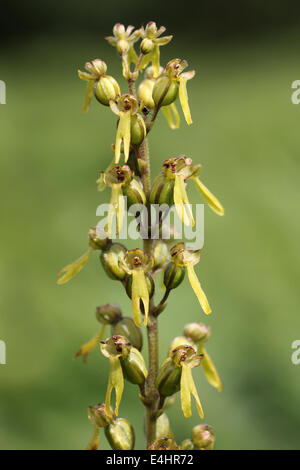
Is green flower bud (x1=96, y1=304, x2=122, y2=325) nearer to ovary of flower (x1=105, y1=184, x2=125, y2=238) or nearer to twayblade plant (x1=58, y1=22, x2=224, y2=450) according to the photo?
twayblade plant (x1=58, y1=22, x2=224, y2=450)

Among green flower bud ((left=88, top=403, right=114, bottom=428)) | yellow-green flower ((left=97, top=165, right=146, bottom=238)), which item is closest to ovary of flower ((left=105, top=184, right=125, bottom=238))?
yellow-green flower ((left=97, top=165, right=146, bottom=238))

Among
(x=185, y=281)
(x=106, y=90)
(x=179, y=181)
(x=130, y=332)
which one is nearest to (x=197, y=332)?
(x=130, y=332)

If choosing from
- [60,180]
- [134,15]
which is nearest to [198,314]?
[60,180]

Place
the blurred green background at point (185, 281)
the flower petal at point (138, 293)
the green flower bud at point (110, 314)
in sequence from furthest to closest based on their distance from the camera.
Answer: the blurred green background at point (185, 281), the green flower bud at point (110, 314), the flower petal at point (138, 293)

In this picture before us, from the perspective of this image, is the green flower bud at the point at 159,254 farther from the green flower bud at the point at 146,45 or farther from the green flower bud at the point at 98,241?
the green flower bud at the point at 146,45

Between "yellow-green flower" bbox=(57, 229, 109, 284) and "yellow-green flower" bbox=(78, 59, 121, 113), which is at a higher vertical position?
"yellow-green flower" bbox=(78, 59, 121, 113)

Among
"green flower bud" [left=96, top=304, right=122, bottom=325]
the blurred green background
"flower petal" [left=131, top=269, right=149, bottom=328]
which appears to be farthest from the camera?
the blurred green background

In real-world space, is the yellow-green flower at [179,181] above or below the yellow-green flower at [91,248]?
above

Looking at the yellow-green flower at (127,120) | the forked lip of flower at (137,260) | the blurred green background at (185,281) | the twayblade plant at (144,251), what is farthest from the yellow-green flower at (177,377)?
the blurred green background at (185,281)
